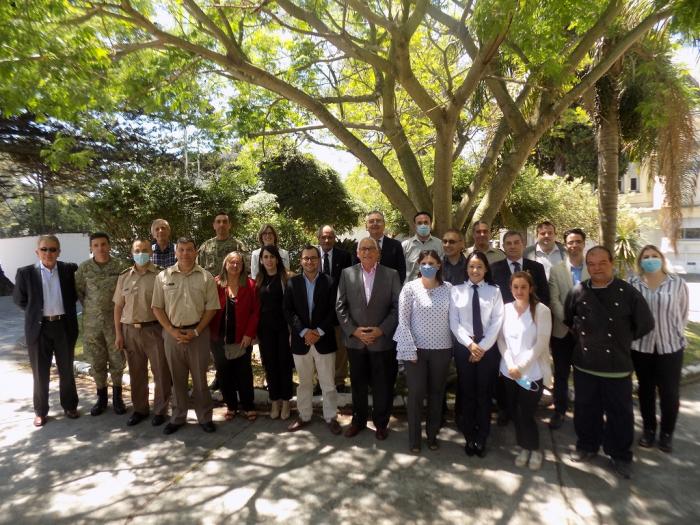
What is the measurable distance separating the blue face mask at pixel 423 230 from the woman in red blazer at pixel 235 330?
82.6 inches

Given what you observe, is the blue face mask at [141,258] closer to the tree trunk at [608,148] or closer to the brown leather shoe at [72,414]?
the brown leather shoe at [72,414]

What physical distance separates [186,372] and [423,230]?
3158mm

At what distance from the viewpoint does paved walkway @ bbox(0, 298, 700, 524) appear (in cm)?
310

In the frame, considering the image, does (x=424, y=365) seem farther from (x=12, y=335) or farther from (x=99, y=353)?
(x=12, y=335)

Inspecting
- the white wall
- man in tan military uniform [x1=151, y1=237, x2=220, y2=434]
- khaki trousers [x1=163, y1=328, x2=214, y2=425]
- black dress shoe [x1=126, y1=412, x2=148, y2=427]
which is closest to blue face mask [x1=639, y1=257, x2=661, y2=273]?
man in tan military uniform [x1=151, y1=237, x2=220, y2=434]

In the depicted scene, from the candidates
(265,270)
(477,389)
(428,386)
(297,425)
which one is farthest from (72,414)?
(477,389)

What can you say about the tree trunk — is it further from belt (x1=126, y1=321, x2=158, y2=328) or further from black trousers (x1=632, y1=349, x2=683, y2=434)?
belt (x1=126, y1=321, x2=158, y2=328)

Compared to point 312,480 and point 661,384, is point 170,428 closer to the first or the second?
point 312,480

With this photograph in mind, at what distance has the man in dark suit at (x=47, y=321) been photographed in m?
4.71

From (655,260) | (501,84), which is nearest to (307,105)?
(501,84)

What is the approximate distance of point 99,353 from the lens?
494 cm

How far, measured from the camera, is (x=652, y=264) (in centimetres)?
378

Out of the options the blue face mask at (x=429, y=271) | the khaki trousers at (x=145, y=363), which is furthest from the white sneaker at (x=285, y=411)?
the blue face mask at (x=429, y=271)

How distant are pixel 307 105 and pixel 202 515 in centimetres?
548
